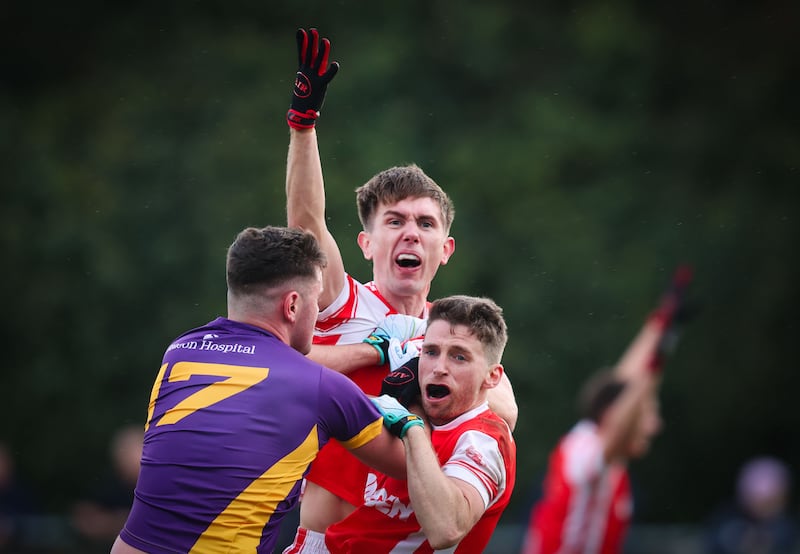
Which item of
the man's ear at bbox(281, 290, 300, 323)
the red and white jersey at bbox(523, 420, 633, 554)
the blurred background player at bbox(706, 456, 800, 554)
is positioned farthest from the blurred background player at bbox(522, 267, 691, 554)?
the man's ear at bbox(281, 290, 300, 323)

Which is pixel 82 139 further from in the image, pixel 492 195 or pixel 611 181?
pixel 611 181

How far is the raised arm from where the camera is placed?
5.34 m

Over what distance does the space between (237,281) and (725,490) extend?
1296 centimetres

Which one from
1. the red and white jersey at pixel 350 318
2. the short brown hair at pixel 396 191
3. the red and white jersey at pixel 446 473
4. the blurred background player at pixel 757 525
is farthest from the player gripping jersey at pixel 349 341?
the blurred background player at pixel 757 525

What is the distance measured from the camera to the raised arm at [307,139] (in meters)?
5.34

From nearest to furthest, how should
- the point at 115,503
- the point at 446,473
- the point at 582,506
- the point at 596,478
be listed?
the point at 446,473 < the point at 596,478 < the point at 582,506 < the point at 115,503

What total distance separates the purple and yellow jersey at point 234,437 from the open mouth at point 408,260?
1202 millimetres

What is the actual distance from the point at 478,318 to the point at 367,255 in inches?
41.3

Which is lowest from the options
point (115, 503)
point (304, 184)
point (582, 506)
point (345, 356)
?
point (582, 506)

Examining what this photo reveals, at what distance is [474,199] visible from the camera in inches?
647

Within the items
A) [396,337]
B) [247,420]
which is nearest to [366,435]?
[247,420]

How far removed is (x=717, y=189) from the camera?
55.8ft

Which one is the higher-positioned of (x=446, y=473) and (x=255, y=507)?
(x=446, y=473)

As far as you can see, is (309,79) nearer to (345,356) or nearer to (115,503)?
(345,356)
